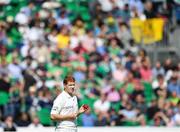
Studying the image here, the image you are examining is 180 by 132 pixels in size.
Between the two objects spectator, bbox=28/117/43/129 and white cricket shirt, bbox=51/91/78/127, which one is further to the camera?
spectator, bbox=28/117/43/129

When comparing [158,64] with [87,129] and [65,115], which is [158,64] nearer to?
[87,129]

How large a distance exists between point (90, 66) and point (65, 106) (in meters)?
10.0

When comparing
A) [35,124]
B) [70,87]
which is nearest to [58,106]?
[70,87]

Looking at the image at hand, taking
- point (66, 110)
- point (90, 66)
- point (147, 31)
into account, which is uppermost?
point (147, 31)

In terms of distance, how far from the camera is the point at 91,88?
21.1 metres

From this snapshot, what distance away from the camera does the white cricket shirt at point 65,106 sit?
11.9 meters

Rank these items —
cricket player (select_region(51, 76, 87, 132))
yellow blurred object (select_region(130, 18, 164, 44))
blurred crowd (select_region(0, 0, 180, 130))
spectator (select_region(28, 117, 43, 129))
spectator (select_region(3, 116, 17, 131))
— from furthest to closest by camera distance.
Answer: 1. yellow blurred object (select_region(130, 18, 164, 44))
2. blurred crowd (select_region(0, 0, 180, 130))
3. spectator (select_region(28, 117, 43, 129))
4. spectator (select_region(3, 116, 17, 131))
5. cricket player (select_region(51, 76, 87, 132))

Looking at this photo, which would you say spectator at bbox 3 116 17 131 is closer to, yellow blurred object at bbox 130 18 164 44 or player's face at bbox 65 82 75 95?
yellow blurred object at bbox 130 18 164 44

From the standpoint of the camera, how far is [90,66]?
72.0 feet

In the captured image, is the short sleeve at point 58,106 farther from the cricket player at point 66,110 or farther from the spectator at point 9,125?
the spectator at point 9,125

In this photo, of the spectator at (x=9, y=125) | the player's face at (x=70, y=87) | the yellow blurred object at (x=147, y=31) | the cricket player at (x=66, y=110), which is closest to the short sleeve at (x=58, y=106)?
the cricket player at (x=66, y=110)

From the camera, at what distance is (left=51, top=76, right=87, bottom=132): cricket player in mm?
11891

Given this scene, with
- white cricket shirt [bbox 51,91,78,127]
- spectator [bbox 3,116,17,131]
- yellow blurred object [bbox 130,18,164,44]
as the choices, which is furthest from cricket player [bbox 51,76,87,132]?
yellow blurred object [bbox 130,18,164,44]

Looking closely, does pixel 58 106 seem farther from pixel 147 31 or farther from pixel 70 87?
pixel 147 31
